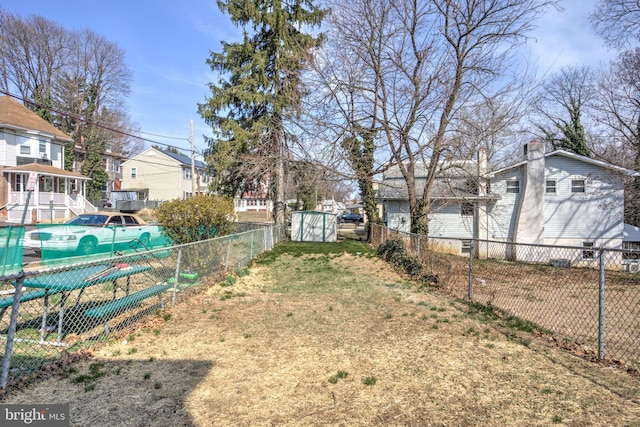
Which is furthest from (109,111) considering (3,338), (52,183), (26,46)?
(3,338)

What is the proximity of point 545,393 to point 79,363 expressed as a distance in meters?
4.70

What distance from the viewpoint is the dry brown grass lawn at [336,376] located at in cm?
308

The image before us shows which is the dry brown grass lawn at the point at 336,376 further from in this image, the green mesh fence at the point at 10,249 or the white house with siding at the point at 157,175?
the white house with siding at the point at 157,175

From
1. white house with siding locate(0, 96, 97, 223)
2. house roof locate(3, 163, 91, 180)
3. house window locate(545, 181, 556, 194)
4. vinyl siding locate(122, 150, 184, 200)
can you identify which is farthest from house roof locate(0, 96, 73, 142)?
house window locate(545, 181, 556, 194)

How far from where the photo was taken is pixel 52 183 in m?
29.3

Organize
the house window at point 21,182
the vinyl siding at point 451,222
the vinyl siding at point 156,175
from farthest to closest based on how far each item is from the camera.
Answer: the vinyl siding at point 156,175
the house window at point 21,182
the vinyl siding at point 451,222

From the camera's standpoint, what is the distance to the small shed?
73.1 ft

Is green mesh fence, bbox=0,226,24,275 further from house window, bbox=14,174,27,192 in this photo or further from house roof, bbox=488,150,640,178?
house window, bbox=14,174,27,192

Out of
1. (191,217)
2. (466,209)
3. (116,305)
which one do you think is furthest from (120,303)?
(466,209)

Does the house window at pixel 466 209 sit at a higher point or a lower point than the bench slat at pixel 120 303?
higher

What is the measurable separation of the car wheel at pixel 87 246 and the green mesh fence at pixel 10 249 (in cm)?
153

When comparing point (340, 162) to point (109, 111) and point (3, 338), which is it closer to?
point (3, 338)

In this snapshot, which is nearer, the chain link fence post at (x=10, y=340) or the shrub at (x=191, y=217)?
the chain link fence post at (x=10, y=340)

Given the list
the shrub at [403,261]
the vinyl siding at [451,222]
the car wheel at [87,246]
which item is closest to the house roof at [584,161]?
the vinyl siding at [451,222]
